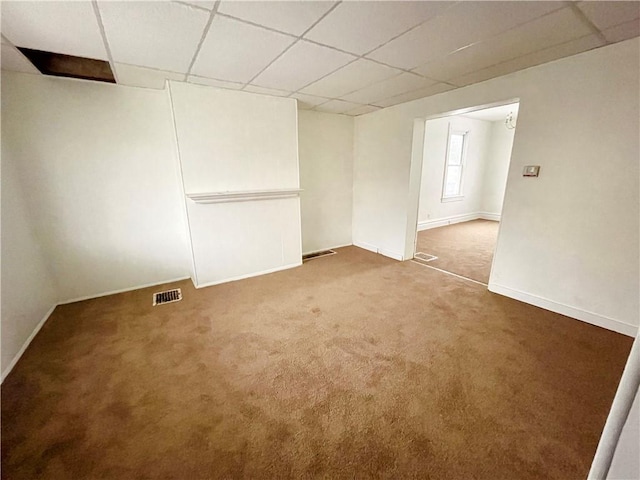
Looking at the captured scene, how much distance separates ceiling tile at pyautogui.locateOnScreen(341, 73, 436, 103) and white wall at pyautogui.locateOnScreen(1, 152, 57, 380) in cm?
350

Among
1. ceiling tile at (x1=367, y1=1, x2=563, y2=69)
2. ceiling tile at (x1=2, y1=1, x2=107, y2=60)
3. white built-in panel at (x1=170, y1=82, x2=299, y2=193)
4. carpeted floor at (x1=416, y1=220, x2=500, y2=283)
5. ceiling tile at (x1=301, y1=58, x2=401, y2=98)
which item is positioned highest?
ceiling tile at (x1=367, y1=1, x2=563, y2=69)

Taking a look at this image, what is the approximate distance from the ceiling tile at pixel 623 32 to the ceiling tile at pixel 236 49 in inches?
88.4

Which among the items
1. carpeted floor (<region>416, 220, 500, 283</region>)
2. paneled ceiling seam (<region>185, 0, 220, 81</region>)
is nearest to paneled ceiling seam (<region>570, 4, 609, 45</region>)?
paneled ceiling seam (<region>185, 0, 220, 81</region>)

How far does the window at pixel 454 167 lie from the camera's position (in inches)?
249

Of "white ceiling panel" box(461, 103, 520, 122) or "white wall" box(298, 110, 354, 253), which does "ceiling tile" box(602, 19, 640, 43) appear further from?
"white ceiling panel" box(461, 103, 520, 122)

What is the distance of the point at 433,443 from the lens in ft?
4.49

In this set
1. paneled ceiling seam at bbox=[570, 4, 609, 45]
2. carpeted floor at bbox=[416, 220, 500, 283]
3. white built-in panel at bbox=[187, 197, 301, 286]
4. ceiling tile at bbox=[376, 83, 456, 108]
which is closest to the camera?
paneled ceiling seam at bbox=[570, 4, 609, 45]

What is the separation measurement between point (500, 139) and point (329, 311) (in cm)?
700

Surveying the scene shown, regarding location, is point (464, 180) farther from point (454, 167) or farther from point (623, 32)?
point (623, 32)

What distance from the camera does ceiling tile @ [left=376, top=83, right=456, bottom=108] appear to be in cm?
300

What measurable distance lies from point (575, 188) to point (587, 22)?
1270 mm

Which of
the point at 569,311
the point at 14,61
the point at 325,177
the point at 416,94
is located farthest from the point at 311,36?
the point at 569,311

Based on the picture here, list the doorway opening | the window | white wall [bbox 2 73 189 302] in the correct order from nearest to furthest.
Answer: white wall [bbox 2 73 189 302] < the doorway opening < the window

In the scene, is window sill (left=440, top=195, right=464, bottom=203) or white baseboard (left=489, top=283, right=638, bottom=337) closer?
white baseboard (left=489, top=283, right=638, bottom=337)
